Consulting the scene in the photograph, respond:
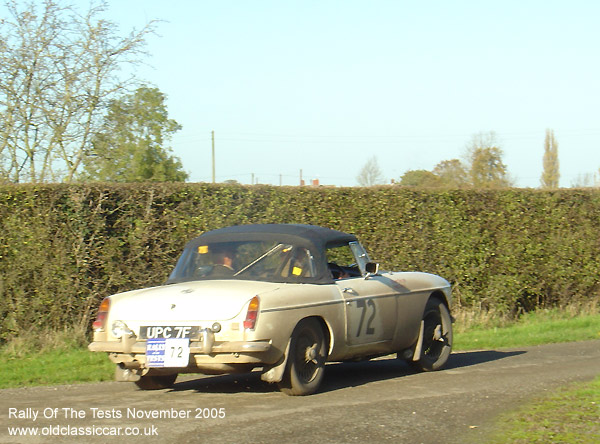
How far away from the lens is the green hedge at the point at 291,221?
12.0m

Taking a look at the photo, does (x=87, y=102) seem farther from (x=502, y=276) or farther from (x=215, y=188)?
(x=502, y=276)

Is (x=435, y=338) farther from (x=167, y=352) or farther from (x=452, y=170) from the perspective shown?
(x=452, y=170)

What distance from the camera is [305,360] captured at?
7.99 meters

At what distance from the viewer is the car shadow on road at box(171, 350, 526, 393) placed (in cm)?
859

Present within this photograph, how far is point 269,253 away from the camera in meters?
8.58

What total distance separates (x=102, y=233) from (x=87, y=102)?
6.41m

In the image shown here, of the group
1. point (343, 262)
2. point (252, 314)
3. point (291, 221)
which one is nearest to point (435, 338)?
point (343, 262)

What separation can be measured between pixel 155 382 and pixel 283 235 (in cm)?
199

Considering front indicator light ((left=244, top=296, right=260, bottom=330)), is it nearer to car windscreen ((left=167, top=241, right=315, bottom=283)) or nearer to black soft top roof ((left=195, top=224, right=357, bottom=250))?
car windscreen ((left=167, top=241, right=315, bottom=283))

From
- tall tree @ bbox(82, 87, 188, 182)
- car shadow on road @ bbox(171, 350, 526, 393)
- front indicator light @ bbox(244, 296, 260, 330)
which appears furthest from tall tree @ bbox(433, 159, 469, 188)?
front indicator light @ bbox(244, 296, 260, 330)

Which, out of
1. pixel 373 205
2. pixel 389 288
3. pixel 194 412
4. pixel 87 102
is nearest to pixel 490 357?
pixel 389 288

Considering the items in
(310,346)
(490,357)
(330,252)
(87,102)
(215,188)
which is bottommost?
(490,357)

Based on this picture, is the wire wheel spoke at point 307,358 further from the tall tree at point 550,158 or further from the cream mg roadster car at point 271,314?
the tall tree at point 550,158

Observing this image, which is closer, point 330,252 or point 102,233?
point 330,252
